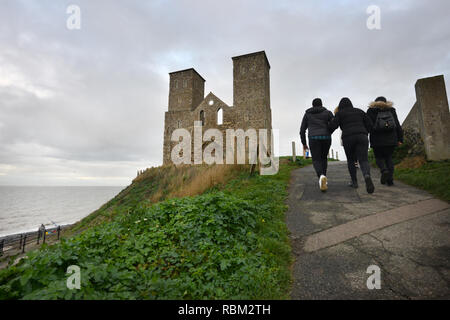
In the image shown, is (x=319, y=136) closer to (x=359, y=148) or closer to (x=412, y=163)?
(x=359, y=148)

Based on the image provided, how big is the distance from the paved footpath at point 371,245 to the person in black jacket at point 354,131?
0.82m

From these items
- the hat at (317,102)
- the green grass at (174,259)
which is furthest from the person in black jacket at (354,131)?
the green grass at (174,259)

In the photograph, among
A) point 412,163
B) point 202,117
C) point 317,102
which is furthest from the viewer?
point 202,117

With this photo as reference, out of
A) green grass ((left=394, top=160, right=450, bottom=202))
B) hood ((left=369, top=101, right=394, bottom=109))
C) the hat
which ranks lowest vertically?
green grass ((left=394, top=160, right=450, bottom=202))

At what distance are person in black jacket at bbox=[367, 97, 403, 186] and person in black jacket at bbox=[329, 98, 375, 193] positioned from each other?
0.41 m

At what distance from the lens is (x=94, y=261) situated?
226cm

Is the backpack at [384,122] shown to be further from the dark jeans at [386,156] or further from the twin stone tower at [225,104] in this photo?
the twin stone tower at [225,104]

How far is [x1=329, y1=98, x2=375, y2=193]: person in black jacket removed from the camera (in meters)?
4.61

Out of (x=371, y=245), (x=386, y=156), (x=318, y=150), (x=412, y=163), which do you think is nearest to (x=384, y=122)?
(x=386, y=156)

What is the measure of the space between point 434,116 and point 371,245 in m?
6.79

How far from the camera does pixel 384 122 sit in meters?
4.94

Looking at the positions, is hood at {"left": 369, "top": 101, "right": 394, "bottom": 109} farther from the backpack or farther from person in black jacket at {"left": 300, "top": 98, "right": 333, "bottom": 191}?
person in black jacket at {"left": 300, "top": 98, "right": 333, "bottom": 191}

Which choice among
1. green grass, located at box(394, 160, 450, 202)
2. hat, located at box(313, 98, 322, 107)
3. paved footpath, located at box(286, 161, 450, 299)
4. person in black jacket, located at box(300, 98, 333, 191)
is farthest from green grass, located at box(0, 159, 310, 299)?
green grass, located at box(394, 160, 450, 202)
